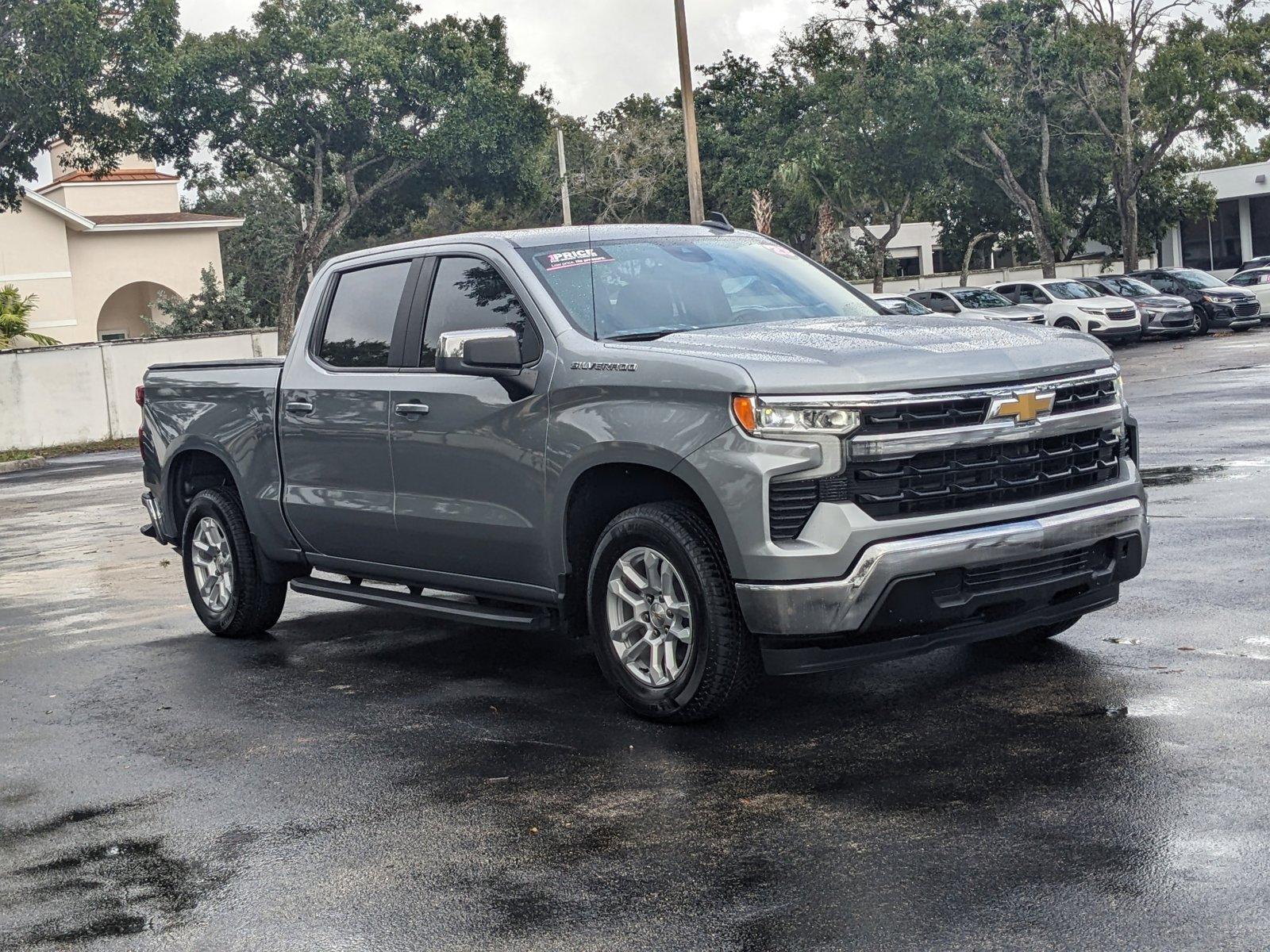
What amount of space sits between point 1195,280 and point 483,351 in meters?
38.3

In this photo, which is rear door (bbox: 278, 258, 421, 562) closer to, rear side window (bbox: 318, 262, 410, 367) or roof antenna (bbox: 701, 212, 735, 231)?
rear side window (bbox: 318, 262, 410, 367)

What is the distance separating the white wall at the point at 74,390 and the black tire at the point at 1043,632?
2414 centimetres

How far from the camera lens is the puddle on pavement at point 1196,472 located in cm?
1255

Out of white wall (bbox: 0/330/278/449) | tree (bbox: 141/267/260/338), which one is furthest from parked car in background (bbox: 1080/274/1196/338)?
white wall (bbox: 0/330/278/449)

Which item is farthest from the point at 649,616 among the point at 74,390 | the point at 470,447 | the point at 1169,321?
the point at 1169,321

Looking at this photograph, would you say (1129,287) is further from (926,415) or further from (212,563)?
(926,415)

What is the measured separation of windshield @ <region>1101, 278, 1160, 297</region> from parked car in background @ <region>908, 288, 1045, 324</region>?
3445mm

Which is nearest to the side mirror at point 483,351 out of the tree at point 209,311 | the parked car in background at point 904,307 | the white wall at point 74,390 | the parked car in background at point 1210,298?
the parked car in background at point 904,307

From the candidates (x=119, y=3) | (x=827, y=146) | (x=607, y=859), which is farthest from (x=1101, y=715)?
(x=827, y=146)

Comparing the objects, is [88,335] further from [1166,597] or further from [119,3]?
[1166,597]

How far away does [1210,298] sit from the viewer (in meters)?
39.8

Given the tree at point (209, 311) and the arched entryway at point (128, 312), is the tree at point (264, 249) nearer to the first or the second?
the arched entryway at point (128, 312)

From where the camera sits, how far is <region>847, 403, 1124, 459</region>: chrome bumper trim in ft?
18.8

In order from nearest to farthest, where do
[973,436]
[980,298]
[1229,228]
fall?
[973,436] < [980,298] < [1229,228]
